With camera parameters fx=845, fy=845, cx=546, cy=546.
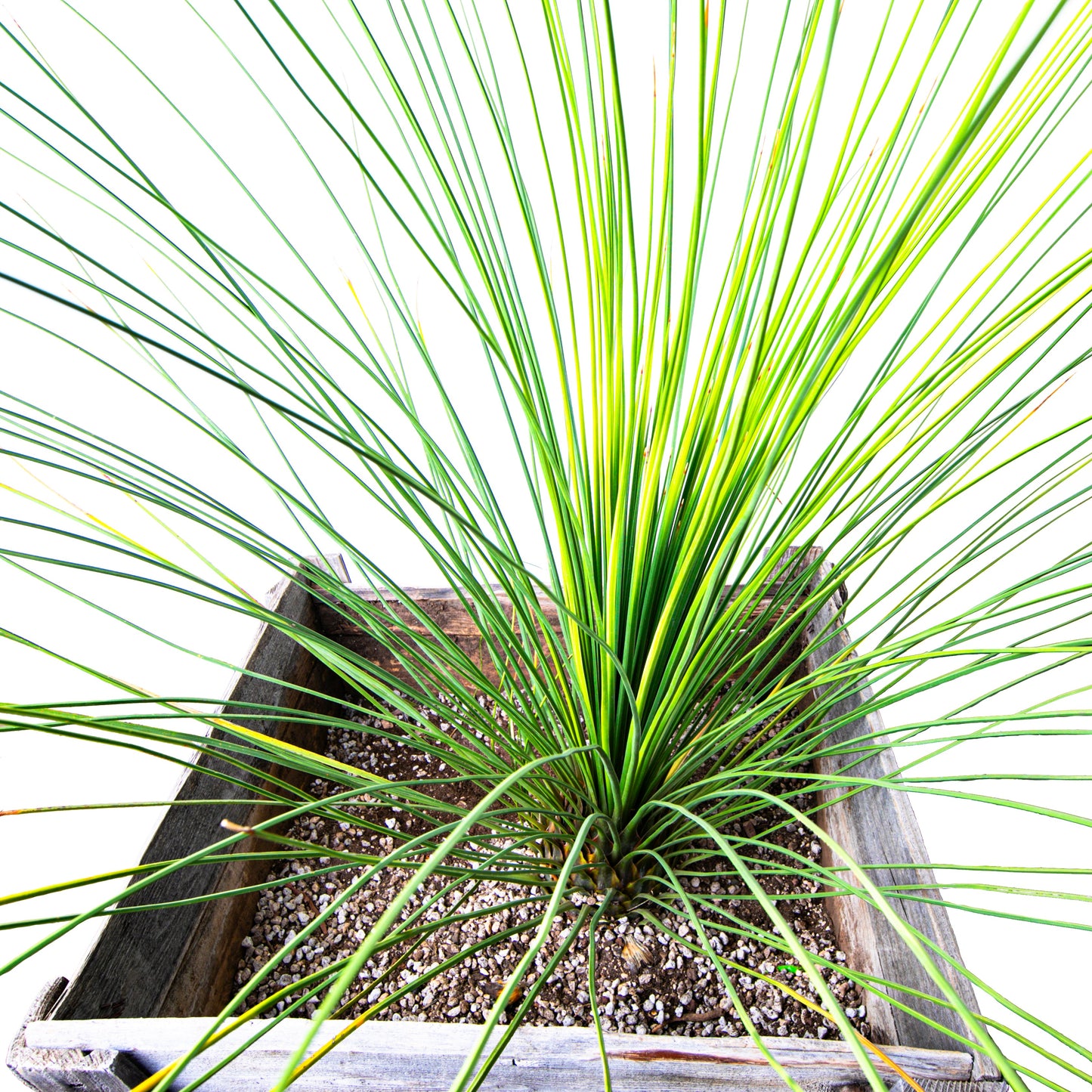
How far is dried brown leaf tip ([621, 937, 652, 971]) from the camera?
715 millimetres

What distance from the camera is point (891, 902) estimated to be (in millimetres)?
663

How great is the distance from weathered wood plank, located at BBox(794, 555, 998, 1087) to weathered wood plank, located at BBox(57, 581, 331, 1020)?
0.49 metres

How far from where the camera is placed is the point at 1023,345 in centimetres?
50

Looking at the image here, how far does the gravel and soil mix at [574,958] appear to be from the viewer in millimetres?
683

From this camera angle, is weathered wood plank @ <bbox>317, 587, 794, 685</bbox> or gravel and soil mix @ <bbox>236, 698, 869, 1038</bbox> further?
weathered wood plank @ <bbox>317, 587, 794, 685</bbox>

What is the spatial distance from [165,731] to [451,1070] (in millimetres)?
297

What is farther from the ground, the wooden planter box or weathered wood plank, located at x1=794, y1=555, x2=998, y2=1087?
weathered wood plank, located at x1=794, y1=555, x2=998, y2=1087

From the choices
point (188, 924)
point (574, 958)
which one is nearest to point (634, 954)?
point (574, 958)

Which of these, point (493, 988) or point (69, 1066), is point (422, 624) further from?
point (69, 1066)

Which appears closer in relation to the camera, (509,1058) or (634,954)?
(509,1058)

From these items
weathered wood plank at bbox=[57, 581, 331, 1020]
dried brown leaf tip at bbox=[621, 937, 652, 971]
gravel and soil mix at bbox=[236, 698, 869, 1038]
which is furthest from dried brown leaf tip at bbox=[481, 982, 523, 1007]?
weathered wood plank at bbox=[57, 581, 331, 1020]

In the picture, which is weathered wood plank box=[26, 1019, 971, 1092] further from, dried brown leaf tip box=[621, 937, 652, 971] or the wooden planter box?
dried brown leaf tip box=[621, 937, 652, 971]

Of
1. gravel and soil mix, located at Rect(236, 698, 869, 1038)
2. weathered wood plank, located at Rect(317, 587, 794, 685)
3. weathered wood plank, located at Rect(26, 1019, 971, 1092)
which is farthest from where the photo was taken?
weathered wood plank, located at Rect(317, 587, 794, 685)

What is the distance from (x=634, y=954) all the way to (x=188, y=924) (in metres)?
0.37
